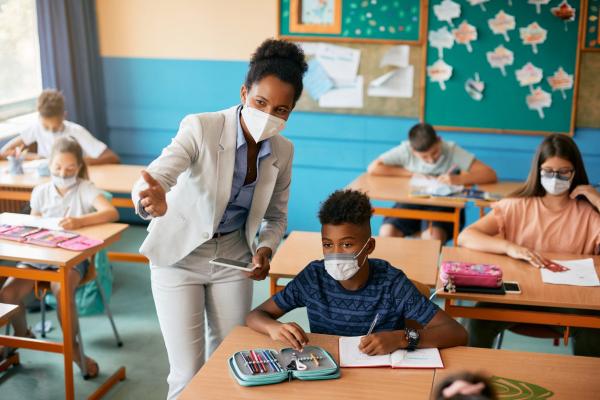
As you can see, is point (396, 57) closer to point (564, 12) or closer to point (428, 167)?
point (428, 167)

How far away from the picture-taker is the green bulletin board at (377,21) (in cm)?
546

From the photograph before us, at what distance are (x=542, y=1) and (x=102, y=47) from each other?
338 cm

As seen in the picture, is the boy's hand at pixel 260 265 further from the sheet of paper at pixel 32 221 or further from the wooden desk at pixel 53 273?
the sheet of paper at pixel 32 221

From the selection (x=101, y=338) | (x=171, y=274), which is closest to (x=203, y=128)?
(x=171, y=274)

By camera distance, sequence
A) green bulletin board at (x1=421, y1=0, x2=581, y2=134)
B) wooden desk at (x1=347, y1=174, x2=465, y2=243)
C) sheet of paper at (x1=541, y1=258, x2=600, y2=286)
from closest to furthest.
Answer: sheet of paper at (x1=541, y1=258, x2=600, y2=286) < wooden desk at (x1=347, y1=174, x2=465, y2=243) < green bulletin board at (x1=421, y1=0, x2=581, y2=134)

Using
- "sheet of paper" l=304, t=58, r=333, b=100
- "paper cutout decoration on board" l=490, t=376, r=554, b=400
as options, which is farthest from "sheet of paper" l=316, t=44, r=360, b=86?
"paper cutout decoration on board" l=490, t=376, r=554, b=400

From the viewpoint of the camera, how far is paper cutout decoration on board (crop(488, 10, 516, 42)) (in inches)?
210

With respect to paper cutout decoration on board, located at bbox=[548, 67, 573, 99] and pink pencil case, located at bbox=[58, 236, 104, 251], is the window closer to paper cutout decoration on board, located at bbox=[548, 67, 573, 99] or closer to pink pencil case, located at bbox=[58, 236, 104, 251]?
pink pencil case, located at bbox=[58, 236, 104, 251]

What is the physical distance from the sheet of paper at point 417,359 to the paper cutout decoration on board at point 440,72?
3.56 metres

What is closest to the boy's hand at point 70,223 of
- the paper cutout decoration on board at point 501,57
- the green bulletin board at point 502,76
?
the green bulletin board at point 502,76

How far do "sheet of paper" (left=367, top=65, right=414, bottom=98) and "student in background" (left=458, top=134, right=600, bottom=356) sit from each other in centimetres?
226

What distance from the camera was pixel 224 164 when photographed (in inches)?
92.0

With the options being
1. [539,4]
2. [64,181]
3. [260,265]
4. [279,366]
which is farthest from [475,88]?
[279,366]

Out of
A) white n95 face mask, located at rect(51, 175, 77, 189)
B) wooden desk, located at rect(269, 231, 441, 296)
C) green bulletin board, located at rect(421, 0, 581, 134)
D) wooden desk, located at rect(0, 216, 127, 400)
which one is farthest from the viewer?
green bulletin board, located at rect(421, 0, 581, 134)
